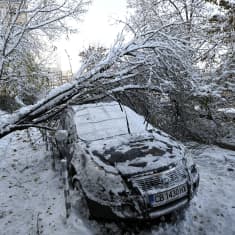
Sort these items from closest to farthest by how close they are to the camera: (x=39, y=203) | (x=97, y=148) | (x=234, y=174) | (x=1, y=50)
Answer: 1. (x=97, y=148)
2. (x=39, y=203)
3. (x=234, y=174)
4. (x=1, y=50)

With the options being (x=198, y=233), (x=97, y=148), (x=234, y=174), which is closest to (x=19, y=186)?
(x=97, y=148)

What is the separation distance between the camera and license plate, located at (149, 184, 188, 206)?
11.0 ft

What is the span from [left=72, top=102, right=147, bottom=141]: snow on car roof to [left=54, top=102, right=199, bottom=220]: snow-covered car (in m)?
0.04

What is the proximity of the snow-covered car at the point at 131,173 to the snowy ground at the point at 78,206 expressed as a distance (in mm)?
343

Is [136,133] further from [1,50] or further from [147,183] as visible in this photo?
[1,50]

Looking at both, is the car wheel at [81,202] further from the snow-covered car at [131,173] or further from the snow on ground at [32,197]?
the snow on ground at [32,197]

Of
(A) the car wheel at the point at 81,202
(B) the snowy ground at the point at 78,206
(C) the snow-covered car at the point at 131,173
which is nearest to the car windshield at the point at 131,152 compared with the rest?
(C) the snow-covered car at the point at 131,173

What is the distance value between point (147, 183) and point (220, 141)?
478 cm

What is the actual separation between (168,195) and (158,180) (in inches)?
9.1

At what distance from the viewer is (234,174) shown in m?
5.29

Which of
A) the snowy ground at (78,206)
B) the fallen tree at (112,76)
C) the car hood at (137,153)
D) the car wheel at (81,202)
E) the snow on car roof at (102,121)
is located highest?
the fallen tree at (112,76)

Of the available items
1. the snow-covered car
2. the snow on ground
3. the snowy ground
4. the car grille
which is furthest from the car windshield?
the snow on ground

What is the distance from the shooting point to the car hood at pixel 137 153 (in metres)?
3.62

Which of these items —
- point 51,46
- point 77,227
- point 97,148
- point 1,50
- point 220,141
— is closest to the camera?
point 77,227
